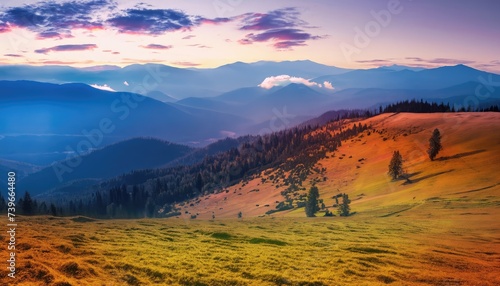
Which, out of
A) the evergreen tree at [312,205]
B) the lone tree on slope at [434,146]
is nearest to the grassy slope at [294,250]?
the evergreen tree at [312,205]

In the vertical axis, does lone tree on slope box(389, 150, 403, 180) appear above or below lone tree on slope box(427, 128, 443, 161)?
below

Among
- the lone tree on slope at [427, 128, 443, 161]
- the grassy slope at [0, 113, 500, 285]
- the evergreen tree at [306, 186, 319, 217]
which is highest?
the lone tree on slope at [427, 128, 443, 161]

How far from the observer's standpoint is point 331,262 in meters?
33.8

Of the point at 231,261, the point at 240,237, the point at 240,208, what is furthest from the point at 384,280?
the point at 240,208

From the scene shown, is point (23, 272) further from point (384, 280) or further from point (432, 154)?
point (432, 154)

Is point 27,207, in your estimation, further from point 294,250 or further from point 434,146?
point 434,146

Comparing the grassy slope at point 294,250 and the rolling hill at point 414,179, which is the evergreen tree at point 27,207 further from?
the rolling hill at point 414,179

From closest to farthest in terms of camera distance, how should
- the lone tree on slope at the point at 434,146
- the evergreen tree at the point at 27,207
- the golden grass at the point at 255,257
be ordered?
the golden grass at the point at 255,257 → the evergreen tree at the point at 27,207 → the lone tree on slope at the point at 434,146

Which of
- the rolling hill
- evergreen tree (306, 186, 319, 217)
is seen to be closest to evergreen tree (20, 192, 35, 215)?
the rolling hill

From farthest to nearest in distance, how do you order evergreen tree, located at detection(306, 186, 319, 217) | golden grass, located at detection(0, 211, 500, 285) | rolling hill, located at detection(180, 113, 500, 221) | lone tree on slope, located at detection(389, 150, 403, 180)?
lone tree on slope, located at detection(389, 150, 403, 180) → evergreen tree, located at detection(306, 186, 319, 217) → rolling hill, located at detection(180, 113, 500, 221) → golden grass, located at detection(0, 211, 500, 285)

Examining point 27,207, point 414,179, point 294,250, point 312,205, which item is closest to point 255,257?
point 294,250

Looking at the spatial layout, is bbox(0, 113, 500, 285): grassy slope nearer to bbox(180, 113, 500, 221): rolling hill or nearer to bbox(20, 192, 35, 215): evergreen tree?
bbox(180, 113, 500, 221): rolling hill

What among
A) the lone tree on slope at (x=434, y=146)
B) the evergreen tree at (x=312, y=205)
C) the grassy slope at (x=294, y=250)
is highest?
the lone tree on slope at (x=434, y=146)

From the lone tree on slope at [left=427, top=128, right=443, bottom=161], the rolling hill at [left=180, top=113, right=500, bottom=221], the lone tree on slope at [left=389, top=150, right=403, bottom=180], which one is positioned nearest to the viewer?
the rolling hill at [left=180, top=113, right=500, bottom=221]
